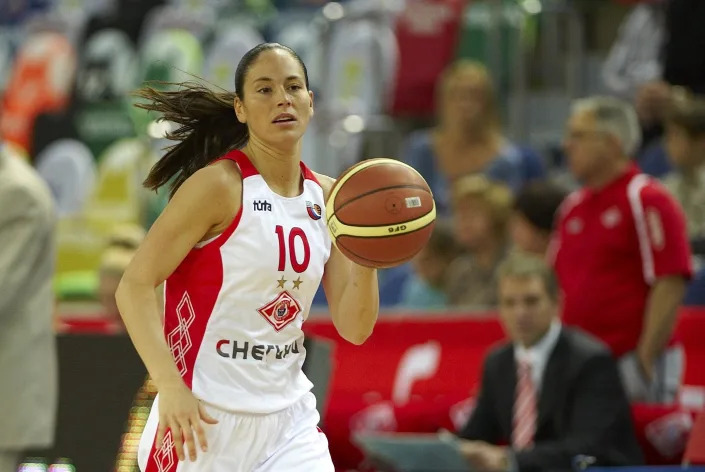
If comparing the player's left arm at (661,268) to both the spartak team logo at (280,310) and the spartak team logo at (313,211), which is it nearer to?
the spartak team logo at (313,211)

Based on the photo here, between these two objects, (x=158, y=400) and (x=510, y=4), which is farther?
(x=510, y=4)

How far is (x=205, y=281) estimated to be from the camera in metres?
4.26

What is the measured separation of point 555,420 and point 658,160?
3255 millimetres

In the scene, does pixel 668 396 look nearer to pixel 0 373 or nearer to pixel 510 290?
pixel 510 290

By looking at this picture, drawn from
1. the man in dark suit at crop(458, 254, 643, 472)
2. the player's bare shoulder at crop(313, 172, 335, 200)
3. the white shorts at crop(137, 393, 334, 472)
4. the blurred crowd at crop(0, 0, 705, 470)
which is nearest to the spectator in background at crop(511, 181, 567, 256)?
the blurred crowd at crop(0, 0, 705, 470)

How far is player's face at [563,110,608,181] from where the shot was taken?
7.77 metres

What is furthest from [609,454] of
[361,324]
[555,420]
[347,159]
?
[347,159]

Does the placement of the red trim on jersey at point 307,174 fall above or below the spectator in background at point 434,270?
above

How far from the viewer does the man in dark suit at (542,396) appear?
6.67 meters

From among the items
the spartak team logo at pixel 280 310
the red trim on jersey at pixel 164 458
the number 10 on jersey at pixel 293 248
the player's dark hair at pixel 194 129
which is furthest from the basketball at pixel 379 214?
the red trim on jersey at pixel 164 458

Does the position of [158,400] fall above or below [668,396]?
above

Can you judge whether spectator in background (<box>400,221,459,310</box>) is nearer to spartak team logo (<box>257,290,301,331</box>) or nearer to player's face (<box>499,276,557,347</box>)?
player's face (<box>499,276,557,347</box>)

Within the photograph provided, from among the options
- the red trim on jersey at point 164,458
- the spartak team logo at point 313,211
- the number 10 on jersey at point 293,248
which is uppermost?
the spartak team logo at point 313,211

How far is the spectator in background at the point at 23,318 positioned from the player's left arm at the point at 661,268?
319 cm
